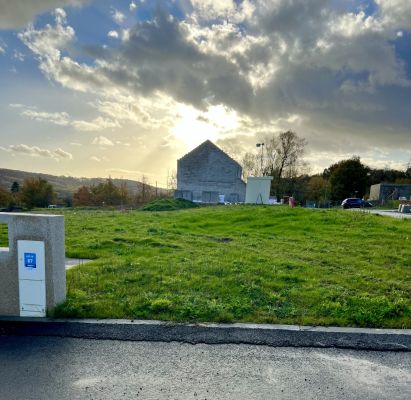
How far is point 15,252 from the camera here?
13.3 feet

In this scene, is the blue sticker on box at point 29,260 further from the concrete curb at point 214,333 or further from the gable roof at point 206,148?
the gable roof at point 206,148

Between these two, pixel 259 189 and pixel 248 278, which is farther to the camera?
pixel 259 189

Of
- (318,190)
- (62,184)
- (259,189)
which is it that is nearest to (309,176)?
(318,190)

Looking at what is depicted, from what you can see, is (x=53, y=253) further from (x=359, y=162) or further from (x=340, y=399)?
(x=359, y=162)

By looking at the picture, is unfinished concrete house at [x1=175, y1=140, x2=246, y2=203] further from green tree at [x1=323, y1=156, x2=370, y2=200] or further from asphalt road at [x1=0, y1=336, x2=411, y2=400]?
asphalt road at [x1=0, y1=336, x2=411, y2=400]

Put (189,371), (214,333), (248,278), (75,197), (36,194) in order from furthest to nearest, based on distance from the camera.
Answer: (75,197), (36,194), (248,278), (214,333), (189,371)

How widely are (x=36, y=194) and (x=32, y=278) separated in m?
55.4

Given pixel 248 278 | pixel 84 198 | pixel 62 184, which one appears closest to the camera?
pixel 248 278

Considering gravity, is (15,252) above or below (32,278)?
above

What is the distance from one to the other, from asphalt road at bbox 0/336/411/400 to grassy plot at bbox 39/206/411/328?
2.22 feet

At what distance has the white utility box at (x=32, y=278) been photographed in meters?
4.05

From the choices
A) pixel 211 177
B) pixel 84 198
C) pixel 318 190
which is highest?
pixel 211 177

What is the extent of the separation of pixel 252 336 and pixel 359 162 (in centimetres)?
6231

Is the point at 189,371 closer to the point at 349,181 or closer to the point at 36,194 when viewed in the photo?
the point at 36,194
